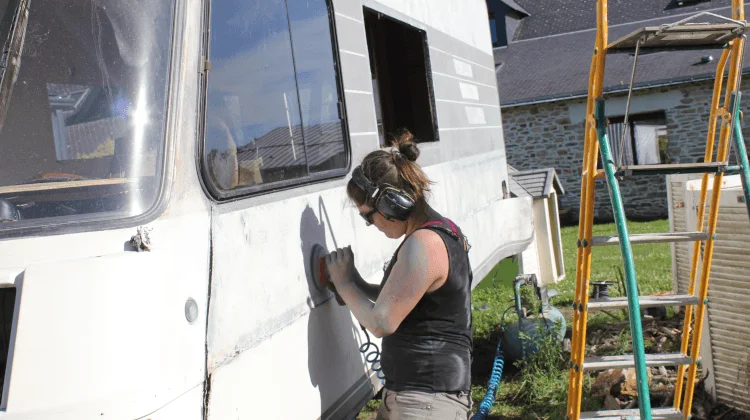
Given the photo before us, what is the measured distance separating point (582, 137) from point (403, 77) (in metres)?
15.7

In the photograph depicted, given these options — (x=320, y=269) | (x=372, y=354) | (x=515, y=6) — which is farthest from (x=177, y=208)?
(x=515, y=6)

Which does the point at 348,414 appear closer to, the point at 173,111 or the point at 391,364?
the point at 391,364

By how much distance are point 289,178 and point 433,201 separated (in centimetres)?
160

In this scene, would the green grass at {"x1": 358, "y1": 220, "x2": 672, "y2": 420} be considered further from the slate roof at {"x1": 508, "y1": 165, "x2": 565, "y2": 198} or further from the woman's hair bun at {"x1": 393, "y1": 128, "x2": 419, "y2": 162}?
the woman's hair bun at {"x1": 393, "y1": 128, "x2": 419, "y2": 162}

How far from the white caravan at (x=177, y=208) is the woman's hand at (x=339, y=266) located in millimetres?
72

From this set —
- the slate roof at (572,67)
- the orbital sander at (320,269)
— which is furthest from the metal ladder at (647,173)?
the slate roof at (572,67)

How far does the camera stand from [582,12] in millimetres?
23547

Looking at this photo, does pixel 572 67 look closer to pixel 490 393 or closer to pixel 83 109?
pixel 490 393

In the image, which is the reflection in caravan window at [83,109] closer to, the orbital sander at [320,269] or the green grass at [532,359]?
the orbital sander at [320,269]

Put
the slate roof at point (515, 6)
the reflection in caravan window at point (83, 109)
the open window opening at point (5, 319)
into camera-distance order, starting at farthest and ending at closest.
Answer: the slate roof at point (515, 6), the reflection in caravan window at point (83, 109), the open window opening at point (5, 319)

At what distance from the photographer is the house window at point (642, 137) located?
20.1 m

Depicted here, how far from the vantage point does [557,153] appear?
20422 mm

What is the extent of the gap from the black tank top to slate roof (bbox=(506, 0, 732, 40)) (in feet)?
68.8

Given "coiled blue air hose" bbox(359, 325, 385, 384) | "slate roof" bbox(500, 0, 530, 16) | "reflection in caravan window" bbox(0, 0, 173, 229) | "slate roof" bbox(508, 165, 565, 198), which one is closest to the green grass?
"slate roof" bbox(508, 165, 565, 198)
